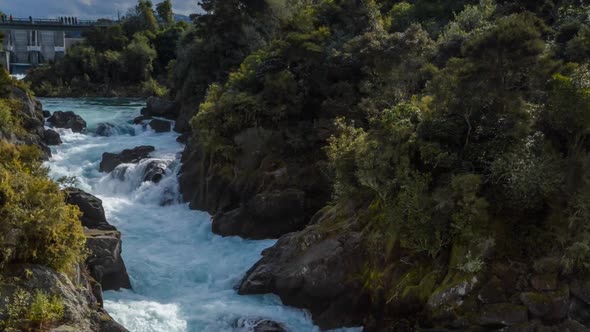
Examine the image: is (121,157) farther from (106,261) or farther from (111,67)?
(111,67)

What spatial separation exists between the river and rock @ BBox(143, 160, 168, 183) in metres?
0.43

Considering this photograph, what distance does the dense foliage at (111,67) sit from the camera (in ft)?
234

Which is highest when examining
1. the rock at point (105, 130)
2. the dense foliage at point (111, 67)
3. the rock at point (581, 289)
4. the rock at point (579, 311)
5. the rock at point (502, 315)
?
the dense foliage at point (111, 67)

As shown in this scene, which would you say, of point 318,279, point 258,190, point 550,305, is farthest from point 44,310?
point 258,190

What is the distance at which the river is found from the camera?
17141 mm

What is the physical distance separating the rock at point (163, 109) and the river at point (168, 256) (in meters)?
7.07

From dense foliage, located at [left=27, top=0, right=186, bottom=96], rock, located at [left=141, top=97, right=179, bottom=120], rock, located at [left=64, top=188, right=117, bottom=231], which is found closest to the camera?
rock, located at [left=64, top=188, right=117, bottom=231]

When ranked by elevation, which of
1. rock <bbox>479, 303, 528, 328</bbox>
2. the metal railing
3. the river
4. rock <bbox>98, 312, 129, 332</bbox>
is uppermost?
the metal railing

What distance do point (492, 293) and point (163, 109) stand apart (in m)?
38.0

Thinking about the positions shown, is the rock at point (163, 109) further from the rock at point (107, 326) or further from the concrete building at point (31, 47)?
the concrete building at point (31, 47)

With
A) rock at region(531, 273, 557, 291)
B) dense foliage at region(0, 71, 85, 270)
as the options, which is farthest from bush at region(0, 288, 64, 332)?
rock at region(531, 273, 557, 291)

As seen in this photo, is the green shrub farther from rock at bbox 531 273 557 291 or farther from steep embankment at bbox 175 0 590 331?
rock at bbox 531 273 557 291

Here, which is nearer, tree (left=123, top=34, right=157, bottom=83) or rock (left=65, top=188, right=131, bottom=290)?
rock (left=65, top=188, right=131, bottom=290)

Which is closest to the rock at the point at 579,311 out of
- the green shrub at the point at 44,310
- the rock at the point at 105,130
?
the green shrub at the point at 44,310
